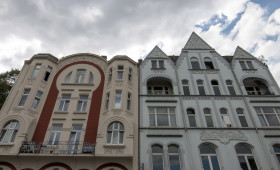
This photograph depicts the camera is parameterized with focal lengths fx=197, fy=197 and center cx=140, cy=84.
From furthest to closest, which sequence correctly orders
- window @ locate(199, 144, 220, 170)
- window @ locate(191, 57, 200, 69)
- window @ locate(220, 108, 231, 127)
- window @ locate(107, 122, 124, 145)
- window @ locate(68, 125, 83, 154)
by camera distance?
1. window @ locate(191, 57, 200, 69)
2. window @ locate(220, 108, 231, 127)
3. window @ locate(107, 122, 124, 145)
4. window @ locate(68, 125, 83, 154)
5. window @ locate(199, 144, 220, 170)

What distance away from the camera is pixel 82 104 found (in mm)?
21141

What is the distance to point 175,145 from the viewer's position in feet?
58.7

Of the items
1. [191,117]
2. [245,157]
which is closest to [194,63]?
[191,117]

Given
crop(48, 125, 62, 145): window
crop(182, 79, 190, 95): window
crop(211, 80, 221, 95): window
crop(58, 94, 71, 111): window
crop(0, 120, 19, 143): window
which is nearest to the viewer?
crop(0, 120, 19, 143): window

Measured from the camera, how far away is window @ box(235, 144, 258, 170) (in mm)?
16688

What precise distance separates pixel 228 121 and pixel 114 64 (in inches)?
550

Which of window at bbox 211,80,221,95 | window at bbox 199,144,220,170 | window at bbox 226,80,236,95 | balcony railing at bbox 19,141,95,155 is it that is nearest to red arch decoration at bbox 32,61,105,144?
balcony railing at bbox 19,141,95,155

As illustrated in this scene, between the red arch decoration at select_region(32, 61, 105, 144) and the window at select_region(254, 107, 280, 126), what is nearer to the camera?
the red arch decoration at select_region(32, 61, 105, 144)

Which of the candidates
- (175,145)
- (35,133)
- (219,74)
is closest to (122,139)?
(175,145)

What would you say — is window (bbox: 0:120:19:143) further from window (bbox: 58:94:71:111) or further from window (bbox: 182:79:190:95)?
window (bbox: 182:79:190:95)

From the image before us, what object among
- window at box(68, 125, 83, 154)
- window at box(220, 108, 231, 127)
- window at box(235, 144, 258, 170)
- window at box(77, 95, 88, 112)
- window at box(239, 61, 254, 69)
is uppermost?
window at box(239, 61, 254, 69)

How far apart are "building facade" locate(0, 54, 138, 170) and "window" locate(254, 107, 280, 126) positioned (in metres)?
12.7

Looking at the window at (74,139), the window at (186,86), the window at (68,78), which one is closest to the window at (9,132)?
the window at (74,139)

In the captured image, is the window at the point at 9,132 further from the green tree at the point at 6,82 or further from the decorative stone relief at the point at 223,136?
the decorative stone relief at the point at 223,136
